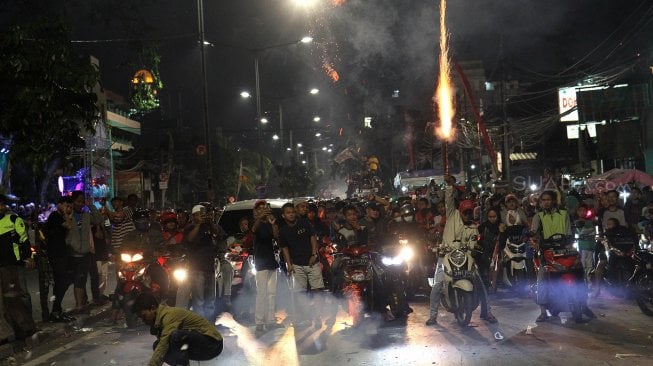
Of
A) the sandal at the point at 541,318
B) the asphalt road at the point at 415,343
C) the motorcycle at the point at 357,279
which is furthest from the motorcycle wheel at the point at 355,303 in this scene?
the sandal at the point at 541,318

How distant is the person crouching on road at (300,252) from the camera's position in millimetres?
10281

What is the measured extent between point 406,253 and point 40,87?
5794 mm

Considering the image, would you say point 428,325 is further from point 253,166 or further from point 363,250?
point 253,166

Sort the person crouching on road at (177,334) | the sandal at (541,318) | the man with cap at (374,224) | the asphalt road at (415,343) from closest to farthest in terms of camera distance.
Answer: the person crouching on road at (177,334) < the asphalt road at (415,343) < the sandal at (541,318) < the man with cap at (374,224)

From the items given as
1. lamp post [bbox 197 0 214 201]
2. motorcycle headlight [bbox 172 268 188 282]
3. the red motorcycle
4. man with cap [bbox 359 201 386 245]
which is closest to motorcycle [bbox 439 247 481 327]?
man with cap [bbox 359 201 386 245]

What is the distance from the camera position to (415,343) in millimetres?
8461

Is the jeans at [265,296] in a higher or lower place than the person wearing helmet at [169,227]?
lower

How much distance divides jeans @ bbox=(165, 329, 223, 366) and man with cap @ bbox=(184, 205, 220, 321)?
4.50 m

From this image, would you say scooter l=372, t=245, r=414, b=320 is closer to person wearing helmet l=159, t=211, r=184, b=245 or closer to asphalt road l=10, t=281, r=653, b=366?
asphalt road l=10, t=281, r=653, b=366

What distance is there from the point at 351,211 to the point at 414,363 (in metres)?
3.70

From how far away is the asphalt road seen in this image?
7574 millimetres

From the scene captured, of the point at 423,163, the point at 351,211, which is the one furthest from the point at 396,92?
the point at 351,211

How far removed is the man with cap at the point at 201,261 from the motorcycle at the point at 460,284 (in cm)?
355

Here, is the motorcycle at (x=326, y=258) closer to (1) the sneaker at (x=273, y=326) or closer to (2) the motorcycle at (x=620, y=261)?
(1) the sneaker at (x=273, y=326)
